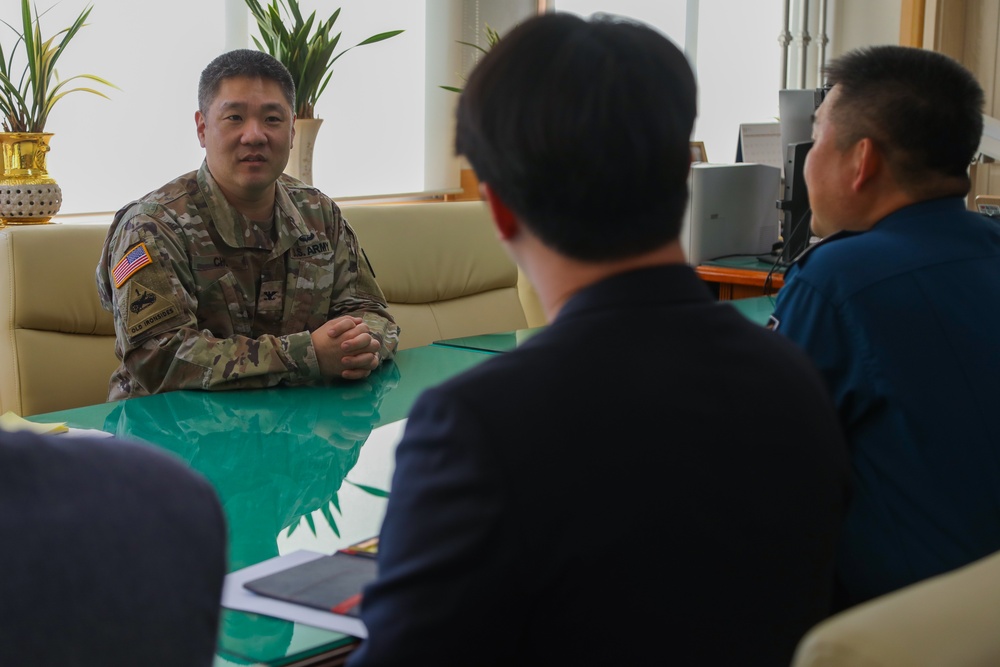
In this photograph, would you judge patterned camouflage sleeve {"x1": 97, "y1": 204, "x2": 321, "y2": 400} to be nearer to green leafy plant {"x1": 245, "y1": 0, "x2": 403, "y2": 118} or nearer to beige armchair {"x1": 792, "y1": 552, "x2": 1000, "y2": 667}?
green leafy plant {"x1": 245, "y1": 0, "x2": 403, "y2": 118}

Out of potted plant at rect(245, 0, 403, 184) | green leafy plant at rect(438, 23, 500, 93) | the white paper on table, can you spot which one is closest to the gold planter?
potted plant at rect(245, 0, 403, 184)

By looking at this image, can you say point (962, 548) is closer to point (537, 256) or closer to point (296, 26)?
point (537, 256)

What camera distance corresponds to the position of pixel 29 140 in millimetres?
2969

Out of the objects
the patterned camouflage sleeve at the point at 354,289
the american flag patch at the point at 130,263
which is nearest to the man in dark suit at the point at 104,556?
the american flag patch at the point at 130,263

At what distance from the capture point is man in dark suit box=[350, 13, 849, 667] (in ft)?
2.55

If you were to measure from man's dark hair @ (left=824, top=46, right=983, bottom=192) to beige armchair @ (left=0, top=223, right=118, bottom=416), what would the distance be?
1.86m

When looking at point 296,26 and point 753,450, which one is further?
point 296,26

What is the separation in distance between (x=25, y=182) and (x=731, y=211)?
2.44m

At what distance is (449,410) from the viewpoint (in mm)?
781

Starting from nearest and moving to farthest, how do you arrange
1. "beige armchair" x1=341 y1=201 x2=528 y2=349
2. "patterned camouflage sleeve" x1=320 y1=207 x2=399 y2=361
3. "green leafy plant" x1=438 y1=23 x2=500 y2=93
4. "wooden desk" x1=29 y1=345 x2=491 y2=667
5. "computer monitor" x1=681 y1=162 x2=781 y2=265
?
"wooden desk" x1=29 y1=345 x2=491 y2=667 < "patterned camouflage sleeve" x1=320 y1=207 x2=399 y2=361 < "beige armchair" x1=341 y1=201 x2=528 y2=349 < "computer monitor" x1=681 y1=162 x2=781 y2=265 < "green leafy plant" x1=438 y1=23 x2=500 y2=93

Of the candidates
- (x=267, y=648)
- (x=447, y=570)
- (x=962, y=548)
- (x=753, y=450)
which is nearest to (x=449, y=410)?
(x=447, y=570)

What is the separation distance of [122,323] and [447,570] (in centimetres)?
166

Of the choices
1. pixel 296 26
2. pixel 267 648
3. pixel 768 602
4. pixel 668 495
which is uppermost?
pixel 296 26

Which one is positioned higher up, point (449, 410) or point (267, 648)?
point (449, 410)
